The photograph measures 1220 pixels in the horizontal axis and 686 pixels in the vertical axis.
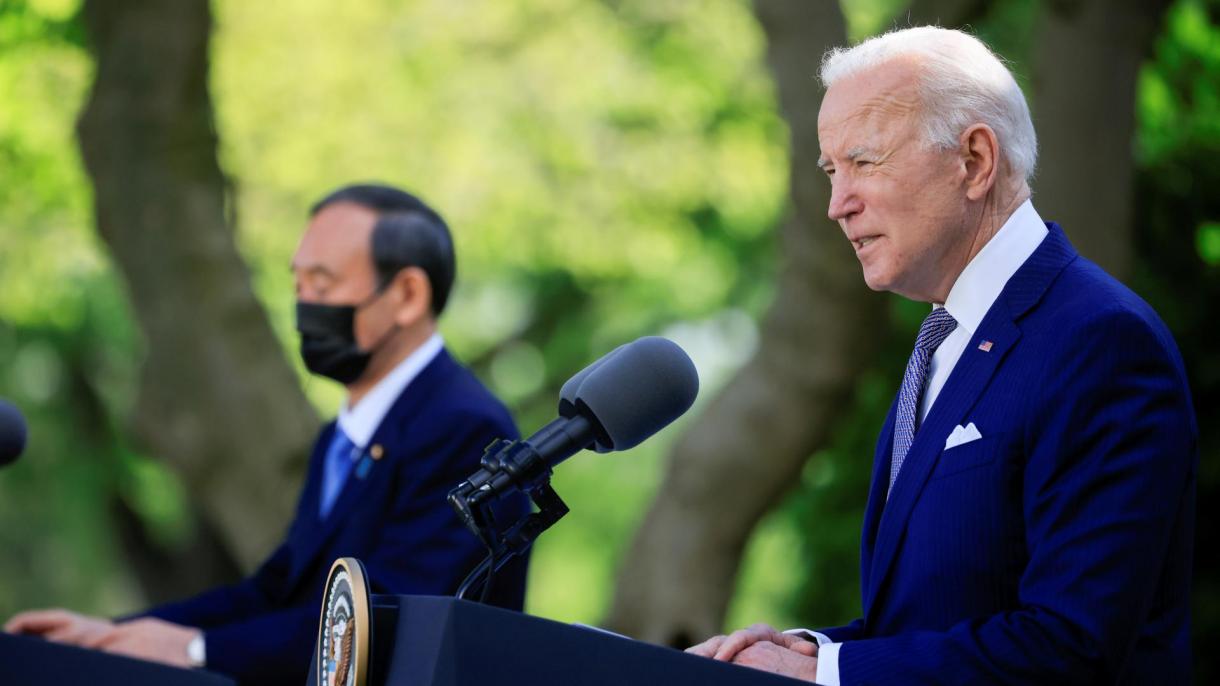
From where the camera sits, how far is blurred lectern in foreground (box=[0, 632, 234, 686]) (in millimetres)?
3547

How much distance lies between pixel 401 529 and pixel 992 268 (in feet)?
6.82

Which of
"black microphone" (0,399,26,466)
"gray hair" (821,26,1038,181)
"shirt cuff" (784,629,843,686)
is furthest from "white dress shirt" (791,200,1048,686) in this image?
"black microphone" (0,399,26,466)

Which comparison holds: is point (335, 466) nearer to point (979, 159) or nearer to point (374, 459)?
point (374, 459)

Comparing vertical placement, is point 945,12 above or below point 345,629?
above

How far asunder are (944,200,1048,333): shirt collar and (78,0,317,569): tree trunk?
6.26 metres

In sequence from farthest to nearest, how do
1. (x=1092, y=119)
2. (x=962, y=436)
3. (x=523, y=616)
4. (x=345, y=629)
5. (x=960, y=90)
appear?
(x=1092, y=119) < (x=960, y=90) < (x=962, y=436) < (x=345, y=629) < (x=523, y=616)

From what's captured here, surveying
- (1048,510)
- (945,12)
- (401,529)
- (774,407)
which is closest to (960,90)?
(1048,510)

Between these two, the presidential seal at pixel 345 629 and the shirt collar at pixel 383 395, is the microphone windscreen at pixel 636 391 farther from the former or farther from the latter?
the shirt collar at pixel 383 395

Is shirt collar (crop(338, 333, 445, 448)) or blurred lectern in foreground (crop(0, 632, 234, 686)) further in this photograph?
shirt collar (crop(338, 333, 445, 448))

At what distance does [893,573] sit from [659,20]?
12047 millimetres

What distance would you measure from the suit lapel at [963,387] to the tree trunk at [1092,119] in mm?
3723

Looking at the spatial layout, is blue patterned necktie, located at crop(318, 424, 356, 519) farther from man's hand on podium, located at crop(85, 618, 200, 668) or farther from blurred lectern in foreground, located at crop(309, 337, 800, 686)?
blurred lectern in foreground, located at crop(309, 337, 800, 686)

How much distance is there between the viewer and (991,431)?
9.27ft

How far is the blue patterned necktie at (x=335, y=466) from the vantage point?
4922 mm
